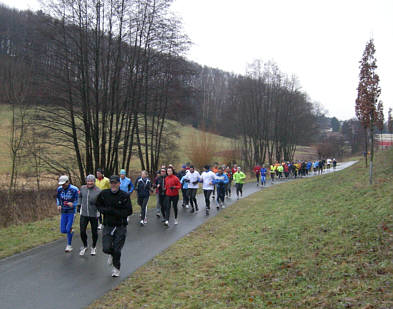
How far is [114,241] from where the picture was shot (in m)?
7.01

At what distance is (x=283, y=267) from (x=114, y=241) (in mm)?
3358

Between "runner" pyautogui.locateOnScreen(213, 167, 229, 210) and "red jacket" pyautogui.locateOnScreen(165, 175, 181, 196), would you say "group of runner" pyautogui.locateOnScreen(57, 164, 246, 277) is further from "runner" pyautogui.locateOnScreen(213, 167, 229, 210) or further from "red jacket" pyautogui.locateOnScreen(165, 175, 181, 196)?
"runner" pyautogui.locateOnScreen(213, 167, 229, 210)

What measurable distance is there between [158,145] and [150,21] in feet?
29.0

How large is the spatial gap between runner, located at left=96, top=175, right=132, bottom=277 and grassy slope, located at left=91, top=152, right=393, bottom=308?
0.60 meters

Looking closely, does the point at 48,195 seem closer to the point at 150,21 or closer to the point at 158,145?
the point at 158,145

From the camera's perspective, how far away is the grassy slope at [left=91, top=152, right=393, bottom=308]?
525 cm

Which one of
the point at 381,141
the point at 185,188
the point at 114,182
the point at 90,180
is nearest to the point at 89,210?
the point at 90,180

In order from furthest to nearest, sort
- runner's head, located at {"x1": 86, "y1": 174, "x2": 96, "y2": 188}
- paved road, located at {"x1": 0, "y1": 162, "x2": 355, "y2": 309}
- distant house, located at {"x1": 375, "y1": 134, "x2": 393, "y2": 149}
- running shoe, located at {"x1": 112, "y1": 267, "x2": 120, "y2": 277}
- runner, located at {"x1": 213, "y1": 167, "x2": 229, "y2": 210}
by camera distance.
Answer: distant house, located at {"x1": 375, "y1": 134, "x2": 393, "y2": 149} < runner, located at {"x1": 213, "y1": 167, "x2": 229, "y2": 210} < runner's head, located at {"x1": 86, "y1": 174, "x2": 96, "y2": 188} < running shoe, located at {"x1": 112, "y1": 267, "x2": 120, "y2": 277} < paved road, located at {"x1": 0, "y1": 162, "x2": 355, "y2": 309}

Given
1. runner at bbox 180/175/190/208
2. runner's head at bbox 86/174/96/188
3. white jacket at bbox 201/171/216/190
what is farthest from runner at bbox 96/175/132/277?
runner at bbox 180/175/190/208

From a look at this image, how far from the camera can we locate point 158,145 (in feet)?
86.8

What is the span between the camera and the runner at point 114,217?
273 inches

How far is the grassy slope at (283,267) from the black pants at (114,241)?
0.51 metres

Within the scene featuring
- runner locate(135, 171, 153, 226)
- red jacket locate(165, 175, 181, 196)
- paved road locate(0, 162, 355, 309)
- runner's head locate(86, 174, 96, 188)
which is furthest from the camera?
runner locate(135, 171, 153, 226)

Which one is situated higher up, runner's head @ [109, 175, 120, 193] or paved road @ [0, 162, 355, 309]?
runner's head @ [109, 175, 120, 193]
